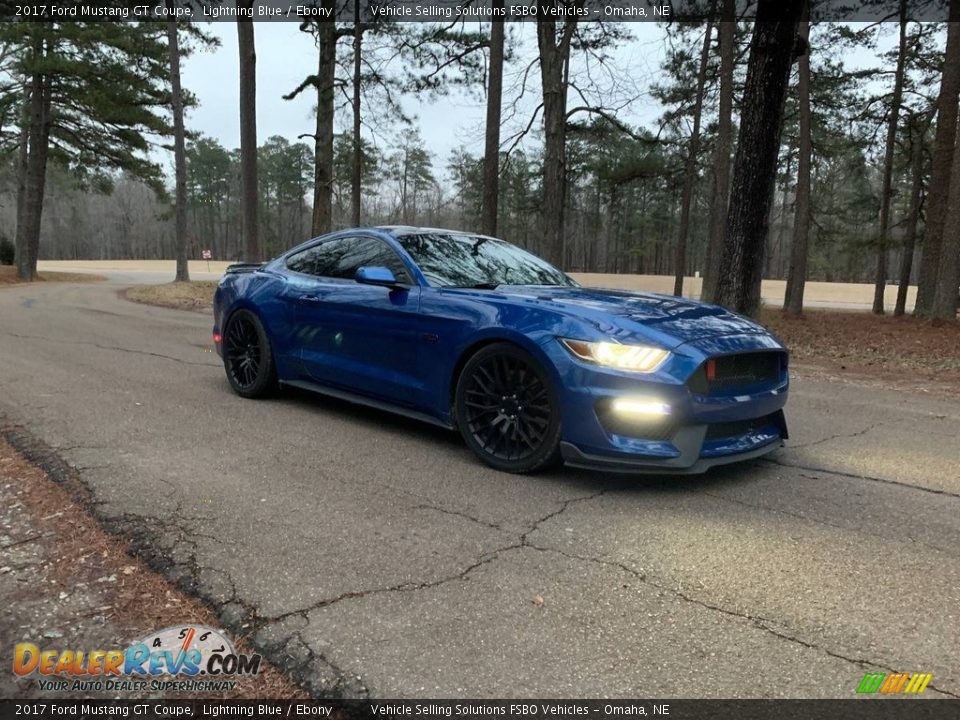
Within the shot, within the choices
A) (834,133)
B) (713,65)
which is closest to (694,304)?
(713,65)

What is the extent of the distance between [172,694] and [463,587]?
1.06 m

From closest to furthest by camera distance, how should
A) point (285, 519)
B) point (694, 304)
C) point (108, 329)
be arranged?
point (285, 519) < point (694, 304) < point (108, 329)

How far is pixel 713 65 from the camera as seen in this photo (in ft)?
67.5

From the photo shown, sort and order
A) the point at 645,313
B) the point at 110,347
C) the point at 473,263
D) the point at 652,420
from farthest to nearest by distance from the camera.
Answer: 1. the point at 110,347
2. the point at 473,263
3. the point at 645,313
4. the point at 652,420

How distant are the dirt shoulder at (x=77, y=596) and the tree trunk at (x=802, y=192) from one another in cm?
2013

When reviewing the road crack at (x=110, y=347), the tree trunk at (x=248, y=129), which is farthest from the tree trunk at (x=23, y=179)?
the road crack at (x=110, y=347)

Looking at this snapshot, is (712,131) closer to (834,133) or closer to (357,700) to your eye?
(834,133)

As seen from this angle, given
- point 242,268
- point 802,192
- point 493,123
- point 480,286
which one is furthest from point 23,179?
point 480,286

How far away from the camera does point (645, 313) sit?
3.94 m

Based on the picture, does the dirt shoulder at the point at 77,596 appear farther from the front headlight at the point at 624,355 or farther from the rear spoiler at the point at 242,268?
the rear spoiler at the point at 242,268

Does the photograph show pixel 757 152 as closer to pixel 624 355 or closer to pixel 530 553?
pixel 624 355

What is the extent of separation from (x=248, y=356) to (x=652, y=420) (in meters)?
3.79

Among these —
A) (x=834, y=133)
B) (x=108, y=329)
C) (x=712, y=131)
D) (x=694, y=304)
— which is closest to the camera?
(x=694, y=304)

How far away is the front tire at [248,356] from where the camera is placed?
5.62m
